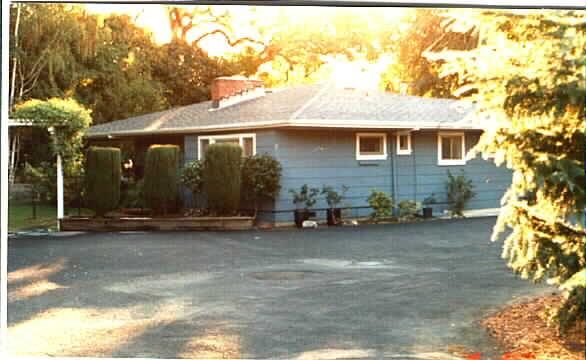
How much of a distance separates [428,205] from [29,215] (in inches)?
318

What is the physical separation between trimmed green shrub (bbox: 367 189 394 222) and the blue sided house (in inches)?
7.1

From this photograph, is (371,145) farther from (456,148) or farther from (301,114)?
(456,148)

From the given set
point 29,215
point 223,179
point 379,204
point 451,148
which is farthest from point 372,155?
point 29,215

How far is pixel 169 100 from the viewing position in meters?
15.6

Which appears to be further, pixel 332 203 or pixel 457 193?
pixel 457 193

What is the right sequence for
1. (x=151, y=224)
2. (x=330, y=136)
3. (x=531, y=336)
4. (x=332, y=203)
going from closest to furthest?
(x=531, y=336)
(x=151, y=224)
(x=332, y=203)
(x=330, y=136)

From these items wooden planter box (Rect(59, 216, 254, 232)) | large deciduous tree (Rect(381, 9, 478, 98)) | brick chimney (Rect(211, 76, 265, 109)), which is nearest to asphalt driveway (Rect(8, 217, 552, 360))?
wooden planter box (Rect(59, 216, 254, 232))

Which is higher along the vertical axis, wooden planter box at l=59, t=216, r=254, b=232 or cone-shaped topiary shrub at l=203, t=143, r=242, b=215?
cone-shaped topiary shrub at l=203, t=143, r=242, b=215

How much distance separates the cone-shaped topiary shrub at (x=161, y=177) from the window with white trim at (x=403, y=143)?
4691 mm

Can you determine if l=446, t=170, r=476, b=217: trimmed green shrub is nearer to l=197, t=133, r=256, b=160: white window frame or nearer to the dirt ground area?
l=197, t=133, r=256, b=160: white window frame

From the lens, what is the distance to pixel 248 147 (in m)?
14.0

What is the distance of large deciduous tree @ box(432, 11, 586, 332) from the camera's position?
4477 millimetres

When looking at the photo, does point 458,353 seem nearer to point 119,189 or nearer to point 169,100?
point 119,189

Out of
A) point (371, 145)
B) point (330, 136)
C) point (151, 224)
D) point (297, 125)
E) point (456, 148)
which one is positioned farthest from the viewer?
point (456, 148)
